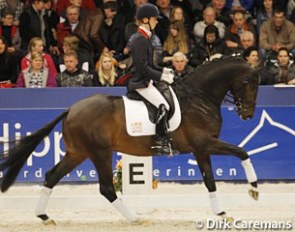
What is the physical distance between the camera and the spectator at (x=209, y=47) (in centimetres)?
1412

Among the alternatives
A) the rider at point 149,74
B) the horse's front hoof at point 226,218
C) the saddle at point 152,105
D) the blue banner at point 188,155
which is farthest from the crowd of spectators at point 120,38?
the horse's front hoof at point 226,218

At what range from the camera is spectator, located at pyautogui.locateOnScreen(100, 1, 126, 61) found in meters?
14.8

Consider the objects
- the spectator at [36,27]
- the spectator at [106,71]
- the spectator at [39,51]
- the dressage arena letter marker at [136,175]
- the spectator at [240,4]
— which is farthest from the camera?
the spectator at [240,4]

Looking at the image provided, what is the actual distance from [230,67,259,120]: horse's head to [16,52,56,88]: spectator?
3661 millimetres

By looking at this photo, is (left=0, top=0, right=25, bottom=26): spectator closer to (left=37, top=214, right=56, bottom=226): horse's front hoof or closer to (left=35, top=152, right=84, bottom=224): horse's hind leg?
(left=35, top=152, right=84, bottom=224): horse's hind leg

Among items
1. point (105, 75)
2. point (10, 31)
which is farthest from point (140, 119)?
point (10, 31)

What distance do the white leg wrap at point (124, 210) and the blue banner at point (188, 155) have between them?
295 centimetres

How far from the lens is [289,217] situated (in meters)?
10.6

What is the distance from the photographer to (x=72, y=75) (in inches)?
535

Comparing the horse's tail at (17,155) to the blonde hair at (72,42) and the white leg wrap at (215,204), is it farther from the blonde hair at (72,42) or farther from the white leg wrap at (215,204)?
the blonde hair at (72,42)

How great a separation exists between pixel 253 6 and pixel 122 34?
213 centimetres

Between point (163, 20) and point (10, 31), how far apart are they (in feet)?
6.99

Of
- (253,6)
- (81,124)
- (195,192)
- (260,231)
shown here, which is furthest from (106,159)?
(253,6)

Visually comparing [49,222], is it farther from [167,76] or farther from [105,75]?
[105,75]
